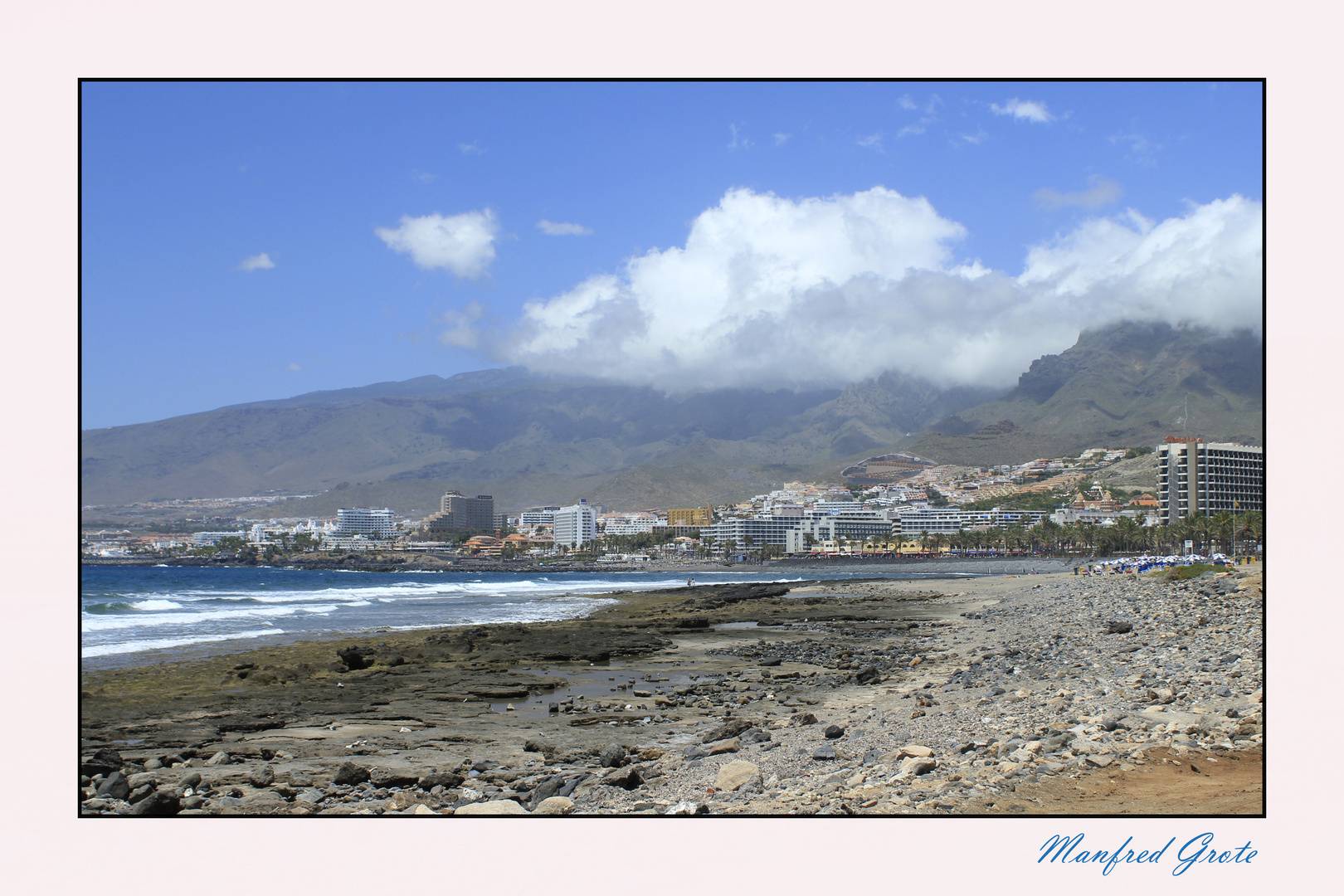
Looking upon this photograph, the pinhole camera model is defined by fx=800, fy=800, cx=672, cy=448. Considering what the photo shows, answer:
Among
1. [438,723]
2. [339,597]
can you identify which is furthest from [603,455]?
[438,723]

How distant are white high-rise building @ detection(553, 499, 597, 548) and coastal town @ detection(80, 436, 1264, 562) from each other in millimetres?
170

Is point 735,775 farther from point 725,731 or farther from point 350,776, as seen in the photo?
point 350,776

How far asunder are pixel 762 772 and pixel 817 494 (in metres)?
121

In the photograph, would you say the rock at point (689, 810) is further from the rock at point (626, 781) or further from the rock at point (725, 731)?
the rock at point (725, 731)

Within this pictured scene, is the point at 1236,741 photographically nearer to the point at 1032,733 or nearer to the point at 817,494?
the point at 1032,733

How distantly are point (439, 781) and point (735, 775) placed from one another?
2256 mm

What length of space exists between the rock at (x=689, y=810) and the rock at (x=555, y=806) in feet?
2.37

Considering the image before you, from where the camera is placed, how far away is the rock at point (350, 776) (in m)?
5.97

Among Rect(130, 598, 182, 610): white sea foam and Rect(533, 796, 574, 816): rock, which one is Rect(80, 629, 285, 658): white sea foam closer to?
Rect(130, 598, 182, 610): white sea foam

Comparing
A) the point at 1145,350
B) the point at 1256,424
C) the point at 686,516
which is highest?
the point at 1145,350

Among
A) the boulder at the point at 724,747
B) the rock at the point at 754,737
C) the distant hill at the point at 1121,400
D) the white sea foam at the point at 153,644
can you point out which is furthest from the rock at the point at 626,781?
the white sea foam at the point at 153,644

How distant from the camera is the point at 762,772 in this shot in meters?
5.51

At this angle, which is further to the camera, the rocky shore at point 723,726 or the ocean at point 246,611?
the ocean at point 246,611

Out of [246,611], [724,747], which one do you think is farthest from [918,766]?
[246,611]
